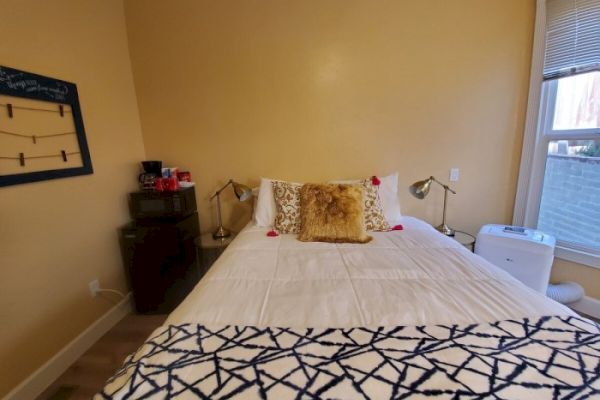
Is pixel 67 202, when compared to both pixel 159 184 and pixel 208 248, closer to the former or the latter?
pixel 159 184

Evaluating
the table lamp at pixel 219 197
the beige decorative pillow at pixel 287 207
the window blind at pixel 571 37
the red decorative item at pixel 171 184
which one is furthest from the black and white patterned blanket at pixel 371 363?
the window blind at pixel 571 37

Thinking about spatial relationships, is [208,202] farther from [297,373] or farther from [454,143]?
[454,143]

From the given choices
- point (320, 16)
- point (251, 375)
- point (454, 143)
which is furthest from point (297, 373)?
point (320, 16)

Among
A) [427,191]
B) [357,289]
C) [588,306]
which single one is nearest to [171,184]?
[357,289]

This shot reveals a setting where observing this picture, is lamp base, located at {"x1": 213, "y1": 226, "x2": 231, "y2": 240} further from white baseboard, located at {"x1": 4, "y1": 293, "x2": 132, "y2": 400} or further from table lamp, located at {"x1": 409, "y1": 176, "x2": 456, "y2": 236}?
table lamp, located at {"x1": 409, "y1": 176, "x2": 456, "y2": 236}

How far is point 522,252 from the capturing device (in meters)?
1.89

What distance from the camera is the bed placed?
685 millimetres

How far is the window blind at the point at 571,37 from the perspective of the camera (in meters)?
1.78

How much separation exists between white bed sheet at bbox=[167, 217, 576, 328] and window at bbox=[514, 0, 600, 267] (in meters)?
1.24

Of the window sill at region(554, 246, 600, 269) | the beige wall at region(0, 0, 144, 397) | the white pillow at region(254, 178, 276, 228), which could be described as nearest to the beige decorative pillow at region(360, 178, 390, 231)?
the white pillow at region(254, 178, 276, 228)

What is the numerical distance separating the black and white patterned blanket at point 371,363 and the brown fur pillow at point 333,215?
86 centimetres

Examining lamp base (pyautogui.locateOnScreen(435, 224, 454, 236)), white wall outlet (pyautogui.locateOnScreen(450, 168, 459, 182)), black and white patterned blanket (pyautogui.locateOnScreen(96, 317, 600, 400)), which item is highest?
white wall outlet (pyautogui.locateOnScreen(450, 168, 459, 182))

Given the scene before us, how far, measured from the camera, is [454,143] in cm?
227

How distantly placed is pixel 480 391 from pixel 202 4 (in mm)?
2843
